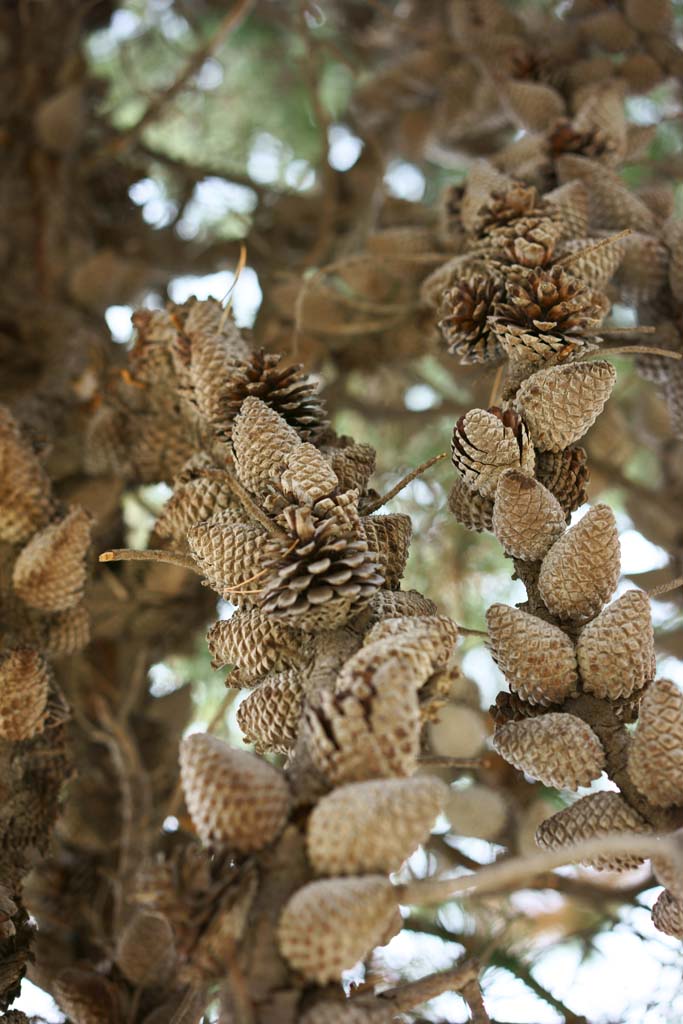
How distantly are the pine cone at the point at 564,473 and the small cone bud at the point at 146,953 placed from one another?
1.75 ft

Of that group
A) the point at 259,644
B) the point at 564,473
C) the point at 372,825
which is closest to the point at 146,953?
the point at 259,644

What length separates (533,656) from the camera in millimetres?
689

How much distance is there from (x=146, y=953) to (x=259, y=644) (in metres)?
0.38

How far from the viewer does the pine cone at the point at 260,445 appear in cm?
77

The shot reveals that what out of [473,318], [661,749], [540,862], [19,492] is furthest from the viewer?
[19,492]

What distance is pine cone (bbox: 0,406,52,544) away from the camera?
3.15 feet

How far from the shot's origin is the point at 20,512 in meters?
0.96

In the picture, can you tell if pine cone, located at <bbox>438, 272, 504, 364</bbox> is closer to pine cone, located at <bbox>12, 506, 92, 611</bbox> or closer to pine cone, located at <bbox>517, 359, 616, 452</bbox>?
pine cone, located at <bbox>517, 359, 616, 452</bbox>

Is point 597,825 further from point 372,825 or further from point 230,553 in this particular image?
point 230,553

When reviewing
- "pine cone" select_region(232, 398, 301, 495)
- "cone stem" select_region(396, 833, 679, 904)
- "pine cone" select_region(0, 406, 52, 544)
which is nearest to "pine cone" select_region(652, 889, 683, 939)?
"cone stem" select_region(396, 833, 679, 904)

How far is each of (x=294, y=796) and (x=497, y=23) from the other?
3.73ft

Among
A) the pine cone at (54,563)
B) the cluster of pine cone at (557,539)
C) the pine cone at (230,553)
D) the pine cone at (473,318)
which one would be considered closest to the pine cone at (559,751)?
the cluster of pine cone at (557,539)

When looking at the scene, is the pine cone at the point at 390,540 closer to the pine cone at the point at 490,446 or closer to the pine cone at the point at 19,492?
the pine cone at the point at 490,446

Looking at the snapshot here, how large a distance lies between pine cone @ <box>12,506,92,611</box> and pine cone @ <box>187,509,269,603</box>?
21 cm
